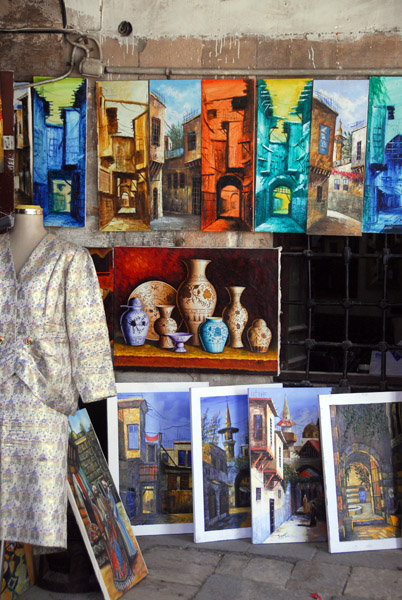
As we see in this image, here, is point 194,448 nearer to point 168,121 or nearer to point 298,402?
point 298,402

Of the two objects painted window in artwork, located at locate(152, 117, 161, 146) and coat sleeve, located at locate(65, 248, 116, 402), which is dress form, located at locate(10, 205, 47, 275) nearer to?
coat sleeve, located at locate(65, 248, 116, 402)

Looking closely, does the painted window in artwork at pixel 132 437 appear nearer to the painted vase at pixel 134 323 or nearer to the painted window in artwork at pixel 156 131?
the painted vase at pixel 134 323

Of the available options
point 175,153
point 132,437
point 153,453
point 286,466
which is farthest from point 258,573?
point 175,153

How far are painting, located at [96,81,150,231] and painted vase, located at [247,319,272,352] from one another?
92 centimetres

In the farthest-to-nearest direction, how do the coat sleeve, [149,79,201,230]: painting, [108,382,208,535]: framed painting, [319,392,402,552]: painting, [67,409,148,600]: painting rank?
[149,79,201,230]: painting
[108,382,208,535]: framed painting
[319,392,402,552]: painting
[67,409,148,600]: painting
the coat sleeve

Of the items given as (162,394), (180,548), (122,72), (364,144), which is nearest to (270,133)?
(364,144)

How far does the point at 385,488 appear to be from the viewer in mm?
3928

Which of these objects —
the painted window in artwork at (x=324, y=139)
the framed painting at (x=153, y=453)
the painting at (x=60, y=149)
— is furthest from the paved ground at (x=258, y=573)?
the painted window in artwork at (x=324, y=139)

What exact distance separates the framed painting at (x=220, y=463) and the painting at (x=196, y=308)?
310 mm

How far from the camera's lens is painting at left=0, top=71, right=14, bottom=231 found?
3865 mm

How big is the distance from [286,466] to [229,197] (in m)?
1.63

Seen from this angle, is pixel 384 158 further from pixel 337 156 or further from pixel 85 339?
pixel 85 339

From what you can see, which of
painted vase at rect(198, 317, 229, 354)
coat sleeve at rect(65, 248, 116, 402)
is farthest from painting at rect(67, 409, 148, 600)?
painted vase at rect(198, 317, 229, 354)

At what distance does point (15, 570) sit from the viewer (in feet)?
11.1
